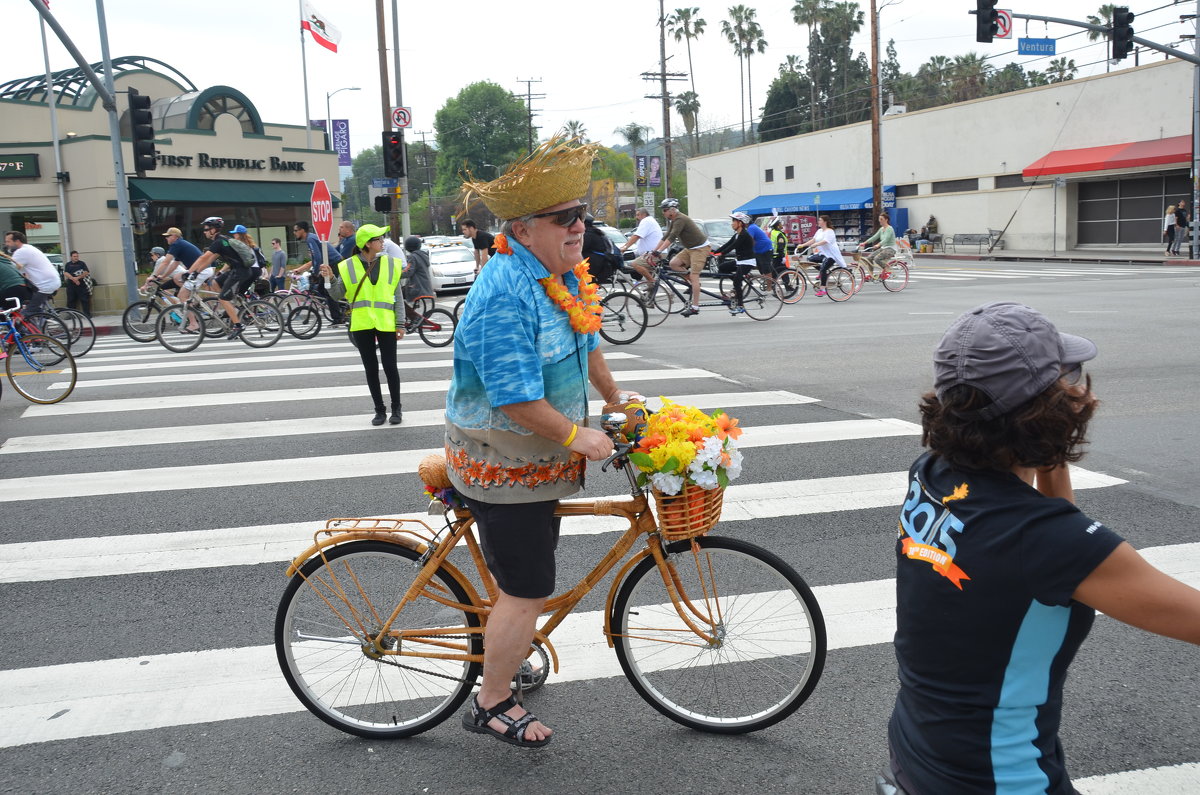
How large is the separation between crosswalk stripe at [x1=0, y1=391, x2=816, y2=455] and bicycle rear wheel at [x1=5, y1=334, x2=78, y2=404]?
2.13m

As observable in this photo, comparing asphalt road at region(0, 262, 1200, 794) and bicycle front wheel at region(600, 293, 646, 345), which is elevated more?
bicycle front wheel at region(600, 293, 646, 345)

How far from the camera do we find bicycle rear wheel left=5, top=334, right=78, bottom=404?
10.5m

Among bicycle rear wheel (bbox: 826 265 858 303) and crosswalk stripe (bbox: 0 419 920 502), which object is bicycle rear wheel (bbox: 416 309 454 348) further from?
bicycle rear wheel (bbox: 826 265 858 303)

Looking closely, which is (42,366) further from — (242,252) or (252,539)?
(252,539)

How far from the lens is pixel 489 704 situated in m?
3.22

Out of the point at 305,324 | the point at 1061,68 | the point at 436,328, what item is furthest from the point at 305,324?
the point at 1061,68

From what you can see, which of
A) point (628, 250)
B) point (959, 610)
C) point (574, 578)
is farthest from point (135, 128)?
point (959, 610)

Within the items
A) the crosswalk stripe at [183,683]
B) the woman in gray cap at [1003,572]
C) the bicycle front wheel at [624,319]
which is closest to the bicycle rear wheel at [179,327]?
the bicycle front wheel at [624,319]

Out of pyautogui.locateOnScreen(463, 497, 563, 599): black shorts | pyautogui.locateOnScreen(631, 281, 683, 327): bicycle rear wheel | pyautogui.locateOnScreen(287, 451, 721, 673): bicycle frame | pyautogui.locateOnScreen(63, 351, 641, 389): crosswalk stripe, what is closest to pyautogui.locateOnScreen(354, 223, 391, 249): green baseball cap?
pyautogui.locateOnScreen(63, 351, 641, 389): crosswalk stripe

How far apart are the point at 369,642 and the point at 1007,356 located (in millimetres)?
2432

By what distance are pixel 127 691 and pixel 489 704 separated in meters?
1.56

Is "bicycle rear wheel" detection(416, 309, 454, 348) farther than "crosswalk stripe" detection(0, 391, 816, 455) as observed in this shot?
Yes

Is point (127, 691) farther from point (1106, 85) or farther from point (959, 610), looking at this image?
point (1106, 85)

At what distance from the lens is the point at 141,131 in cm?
1909
